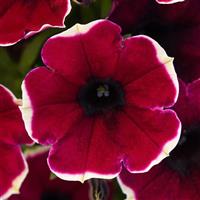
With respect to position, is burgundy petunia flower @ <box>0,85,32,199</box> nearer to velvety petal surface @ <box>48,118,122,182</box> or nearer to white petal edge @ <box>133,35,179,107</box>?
velvety petal surface @ <box>48,118,122,182</box>

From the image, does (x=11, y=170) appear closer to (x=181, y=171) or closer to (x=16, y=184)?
(x=16, y=184)

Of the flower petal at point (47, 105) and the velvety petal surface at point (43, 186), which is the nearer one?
the flower petal at point (47, 105)

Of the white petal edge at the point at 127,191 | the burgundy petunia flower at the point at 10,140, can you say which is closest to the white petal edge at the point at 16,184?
the burgundy petunia flower at the point at 10,140

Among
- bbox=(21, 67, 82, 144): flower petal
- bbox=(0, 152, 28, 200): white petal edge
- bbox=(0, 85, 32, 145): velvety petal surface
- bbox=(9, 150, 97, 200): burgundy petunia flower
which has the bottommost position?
bbox=(9, 150, 97, 200): burgundy petunia flower

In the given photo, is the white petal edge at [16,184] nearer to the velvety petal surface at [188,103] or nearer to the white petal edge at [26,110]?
the white petal edge at [26,110]

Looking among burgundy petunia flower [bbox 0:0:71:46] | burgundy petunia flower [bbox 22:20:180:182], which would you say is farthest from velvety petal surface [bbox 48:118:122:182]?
burgundy petunia flower [bbox 0:0:71:46]
